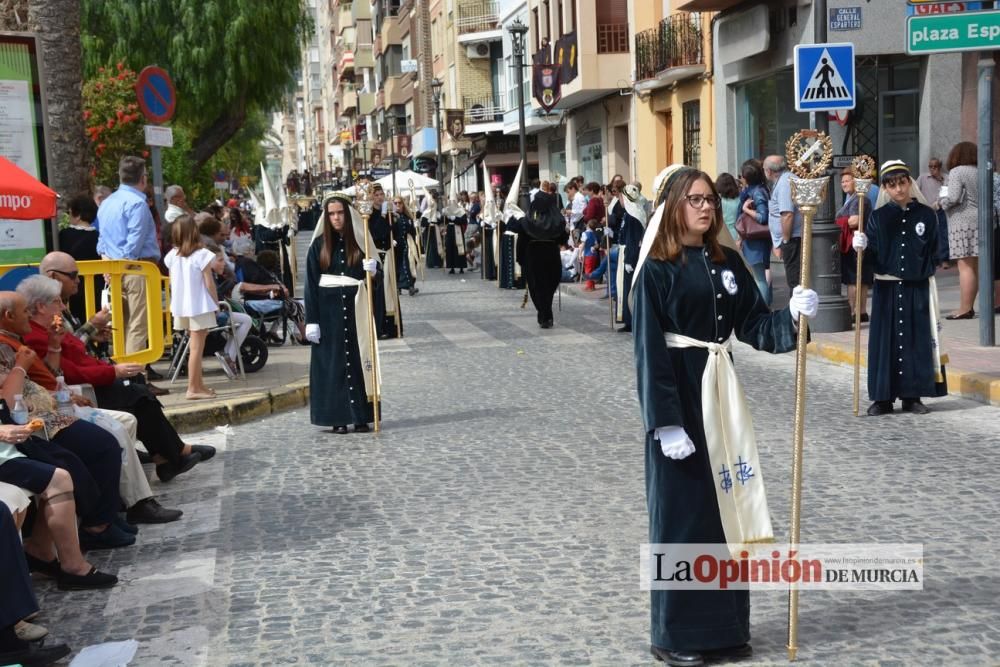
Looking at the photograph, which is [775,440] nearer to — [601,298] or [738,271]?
[738,271]

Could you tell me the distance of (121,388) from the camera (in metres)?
8.04

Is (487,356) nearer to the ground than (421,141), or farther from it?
nearer to the ground

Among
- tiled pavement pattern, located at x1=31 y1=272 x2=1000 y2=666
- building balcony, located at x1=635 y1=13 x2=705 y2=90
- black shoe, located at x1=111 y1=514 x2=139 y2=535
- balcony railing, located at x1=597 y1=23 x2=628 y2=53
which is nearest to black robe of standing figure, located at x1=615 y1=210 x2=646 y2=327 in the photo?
tiled pavement pattern, located at x1=31 y1=272 x2=1000 y2=666

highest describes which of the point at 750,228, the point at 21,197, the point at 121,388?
the point at 21,197

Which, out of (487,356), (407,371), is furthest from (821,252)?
(407,371)

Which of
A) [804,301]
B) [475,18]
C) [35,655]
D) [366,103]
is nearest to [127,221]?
[35,655]

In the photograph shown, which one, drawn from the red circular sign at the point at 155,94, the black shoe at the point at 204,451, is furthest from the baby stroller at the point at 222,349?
the black shoe at the point at 204,451

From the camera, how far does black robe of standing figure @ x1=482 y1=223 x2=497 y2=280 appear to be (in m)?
28.7

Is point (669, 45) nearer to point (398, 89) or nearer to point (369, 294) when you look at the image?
point (369, 294)

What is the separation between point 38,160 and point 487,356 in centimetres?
574

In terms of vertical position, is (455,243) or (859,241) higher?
(859,241)

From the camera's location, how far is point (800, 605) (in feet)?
18.0

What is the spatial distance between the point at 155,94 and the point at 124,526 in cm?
756

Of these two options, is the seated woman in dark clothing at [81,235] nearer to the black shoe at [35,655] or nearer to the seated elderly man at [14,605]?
the seated elderly man at [14,605]
